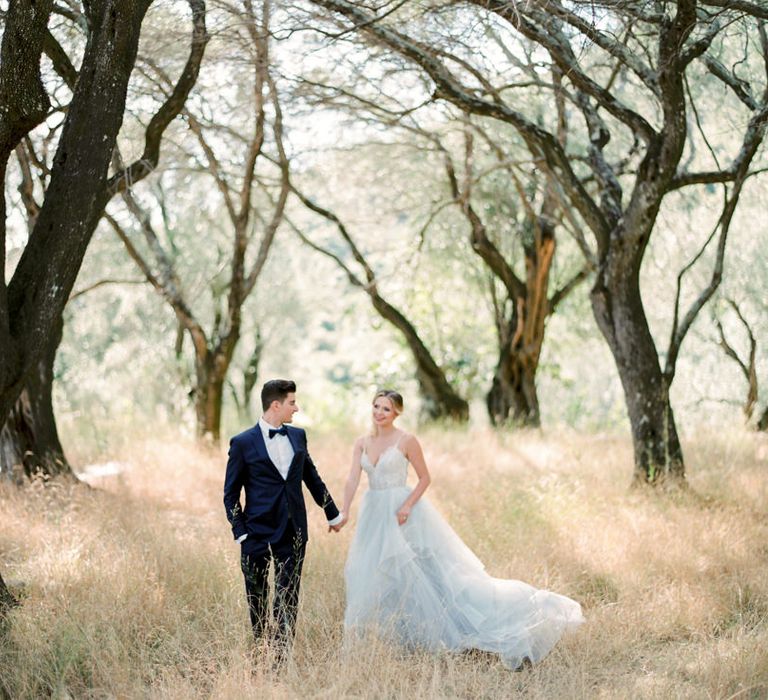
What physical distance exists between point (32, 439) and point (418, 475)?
5.93 metres

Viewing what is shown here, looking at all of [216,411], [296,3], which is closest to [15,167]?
[216,411]

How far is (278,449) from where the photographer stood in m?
5.26

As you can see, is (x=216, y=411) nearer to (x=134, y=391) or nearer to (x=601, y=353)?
(x=134, y=391)

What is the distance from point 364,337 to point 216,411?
16151 millimetres

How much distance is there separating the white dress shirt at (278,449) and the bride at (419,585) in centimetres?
79

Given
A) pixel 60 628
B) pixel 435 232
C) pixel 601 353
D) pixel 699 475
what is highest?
pixel 435 232

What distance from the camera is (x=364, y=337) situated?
29.8 metres

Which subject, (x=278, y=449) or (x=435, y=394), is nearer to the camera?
(x=278, y=449)

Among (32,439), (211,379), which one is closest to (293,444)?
(32,439)

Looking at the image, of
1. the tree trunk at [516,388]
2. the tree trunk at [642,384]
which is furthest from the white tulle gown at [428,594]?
the tree trunk at [516,388]

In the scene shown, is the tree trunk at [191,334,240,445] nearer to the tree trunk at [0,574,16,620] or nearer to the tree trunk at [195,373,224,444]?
the tree trunk at [195,373,224,444]

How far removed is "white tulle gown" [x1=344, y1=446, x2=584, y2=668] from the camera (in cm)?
552

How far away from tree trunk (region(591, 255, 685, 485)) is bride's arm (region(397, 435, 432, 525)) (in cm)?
425

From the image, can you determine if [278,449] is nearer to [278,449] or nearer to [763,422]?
[278,449]
